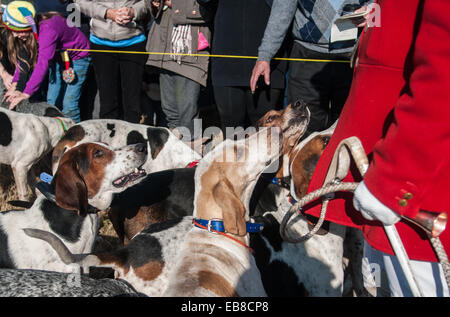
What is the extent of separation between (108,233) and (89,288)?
83.6 inches

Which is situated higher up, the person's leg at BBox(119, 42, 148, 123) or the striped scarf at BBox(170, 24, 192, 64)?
the striped scarf at BBox(170, 24, 192, 64)

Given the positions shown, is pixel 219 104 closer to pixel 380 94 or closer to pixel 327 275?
pixel 327 275

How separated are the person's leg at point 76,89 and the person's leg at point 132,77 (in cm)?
122

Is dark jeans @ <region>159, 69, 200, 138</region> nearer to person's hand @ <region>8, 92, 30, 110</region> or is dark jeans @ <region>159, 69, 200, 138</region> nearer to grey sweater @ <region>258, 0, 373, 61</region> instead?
grey sweater @ <region>258, 0, 373, 61</region>

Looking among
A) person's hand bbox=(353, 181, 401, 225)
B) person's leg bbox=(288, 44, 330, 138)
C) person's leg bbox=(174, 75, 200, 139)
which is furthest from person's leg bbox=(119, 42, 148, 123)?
person's hand bbox=(353, 181, 401, 225)

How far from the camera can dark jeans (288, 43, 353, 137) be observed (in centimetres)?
349

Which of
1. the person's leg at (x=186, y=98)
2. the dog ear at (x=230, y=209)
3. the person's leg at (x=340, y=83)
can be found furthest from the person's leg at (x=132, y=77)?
the dog ear at (x=230, y=209)

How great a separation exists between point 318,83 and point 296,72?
229 mm

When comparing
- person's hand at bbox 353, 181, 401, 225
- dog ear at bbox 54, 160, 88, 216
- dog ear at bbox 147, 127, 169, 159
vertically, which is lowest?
dog ear at bbox 147, 127, 169, 159

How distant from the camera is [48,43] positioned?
17.9ft

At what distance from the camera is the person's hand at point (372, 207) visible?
133 cm

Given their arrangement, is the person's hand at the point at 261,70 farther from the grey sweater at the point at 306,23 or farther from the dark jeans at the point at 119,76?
the dark jeans at the point at 119,76

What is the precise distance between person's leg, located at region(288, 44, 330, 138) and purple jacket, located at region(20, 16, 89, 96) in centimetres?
356

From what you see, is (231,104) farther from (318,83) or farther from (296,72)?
(318,83)
